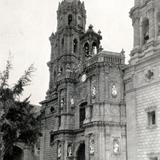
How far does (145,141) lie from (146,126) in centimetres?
108

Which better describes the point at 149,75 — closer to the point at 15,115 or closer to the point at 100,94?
the point at 100,94

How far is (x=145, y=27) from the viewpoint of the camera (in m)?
30.9

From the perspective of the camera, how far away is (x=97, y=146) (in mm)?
34250

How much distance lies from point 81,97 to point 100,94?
17.1 feet

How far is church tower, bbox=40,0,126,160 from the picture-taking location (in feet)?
115

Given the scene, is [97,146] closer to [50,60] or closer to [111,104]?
[111,104]

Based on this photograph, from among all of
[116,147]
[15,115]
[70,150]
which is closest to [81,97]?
[70,150]

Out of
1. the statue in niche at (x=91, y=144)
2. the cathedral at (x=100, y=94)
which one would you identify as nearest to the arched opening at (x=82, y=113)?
the cathedral at (x=100, y=94)

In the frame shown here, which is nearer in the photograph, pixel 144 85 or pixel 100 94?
pixel 144 85

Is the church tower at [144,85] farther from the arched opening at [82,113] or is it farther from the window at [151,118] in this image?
the arched opening at [82,113]

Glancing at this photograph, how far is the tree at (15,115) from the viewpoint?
2030 cm

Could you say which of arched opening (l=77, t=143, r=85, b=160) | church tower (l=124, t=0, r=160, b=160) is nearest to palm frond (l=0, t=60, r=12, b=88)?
church tower (l=124, t=0, r=160, b=160)

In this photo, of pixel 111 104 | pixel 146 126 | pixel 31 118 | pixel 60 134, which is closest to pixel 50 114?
pixel 60 134

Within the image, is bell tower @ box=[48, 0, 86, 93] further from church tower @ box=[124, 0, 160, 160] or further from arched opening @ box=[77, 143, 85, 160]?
church tower @ box=[124, 0, 160, 160]
